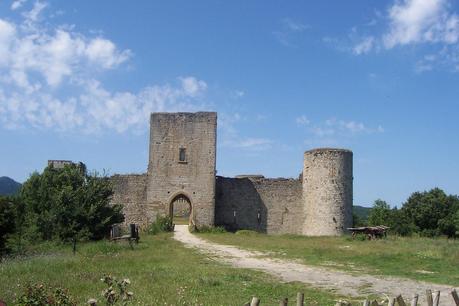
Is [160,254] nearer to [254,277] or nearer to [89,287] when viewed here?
[254,277]

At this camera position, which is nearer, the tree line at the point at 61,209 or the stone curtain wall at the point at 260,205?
the tree line at the point at 61,209

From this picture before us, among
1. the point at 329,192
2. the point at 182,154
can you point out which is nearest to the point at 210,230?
the point at 182,154

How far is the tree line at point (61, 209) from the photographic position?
21391 millimetres

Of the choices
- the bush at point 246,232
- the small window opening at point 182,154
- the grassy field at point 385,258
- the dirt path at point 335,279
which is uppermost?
the small window opening at point 182,154

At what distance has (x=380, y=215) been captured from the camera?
4525cm

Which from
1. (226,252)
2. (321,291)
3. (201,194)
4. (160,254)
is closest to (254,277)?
(321,291)

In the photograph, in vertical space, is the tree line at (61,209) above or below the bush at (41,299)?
above

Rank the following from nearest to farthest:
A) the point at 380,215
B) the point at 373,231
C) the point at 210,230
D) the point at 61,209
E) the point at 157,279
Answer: the point at 157,279 < the point at 61,209 < the point at 373,231 < the point at 210,230 < the point at 380,215

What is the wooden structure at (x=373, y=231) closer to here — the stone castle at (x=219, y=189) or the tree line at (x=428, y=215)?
the stone castle at (x=219, y=189)

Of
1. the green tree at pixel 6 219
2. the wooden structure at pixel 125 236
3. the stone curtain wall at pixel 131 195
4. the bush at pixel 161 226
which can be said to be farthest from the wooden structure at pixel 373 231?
the green tree at pixel 6 219

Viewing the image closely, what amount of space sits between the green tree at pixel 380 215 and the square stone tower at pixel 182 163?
16.1 m

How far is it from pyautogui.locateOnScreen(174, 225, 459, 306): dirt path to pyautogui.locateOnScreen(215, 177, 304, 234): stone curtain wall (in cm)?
1319

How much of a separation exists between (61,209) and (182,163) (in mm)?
10567

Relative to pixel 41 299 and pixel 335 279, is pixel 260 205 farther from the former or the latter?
pixel 41 299
